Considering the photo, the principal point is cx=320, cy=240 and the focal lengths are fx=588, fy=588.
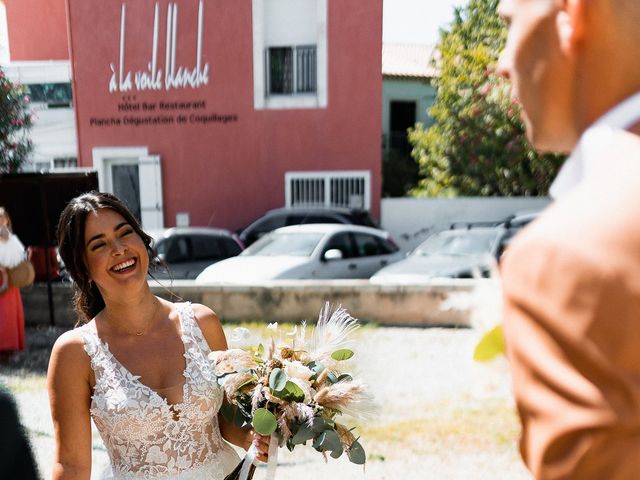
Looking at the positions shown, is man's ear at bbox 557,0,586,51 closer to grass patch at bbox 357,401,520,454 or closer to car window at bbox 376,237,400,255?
grass patch at bbox 357,401,520,454

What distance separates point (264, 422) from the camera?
1.69 metres

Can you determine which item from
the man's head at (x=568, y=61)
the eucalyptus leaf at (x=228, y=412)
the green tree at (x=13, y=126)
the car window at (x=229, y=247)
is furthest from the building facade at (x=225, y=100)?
the man's head at (x=568, y=61)

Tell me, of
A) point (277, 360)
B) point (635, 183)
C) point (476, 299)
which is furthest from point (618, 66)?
point (277, 360)

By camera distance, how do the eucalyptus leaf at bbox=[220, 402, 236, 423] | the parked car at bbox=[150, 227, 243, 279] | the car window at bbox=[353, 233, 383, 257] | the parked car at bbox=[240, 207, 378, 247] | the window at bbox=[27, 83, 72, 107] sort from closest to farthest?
the eucalyptus leaf at bbox=[220, 402, 236, 423] → the parked car at bbox=[150, 227, 243, 279] → the car window at bbox=[353, 233, 383, 257] → the parked car at bbox=[240, 207, 378, 247] → the window at bbox=[27, 83, 72, 107]

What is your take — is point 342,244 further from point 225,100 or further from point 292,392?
point 292,392

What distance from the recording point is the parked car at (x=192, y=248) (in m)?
10.0

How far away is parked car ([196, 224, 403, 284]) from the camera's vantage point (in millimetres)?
9102

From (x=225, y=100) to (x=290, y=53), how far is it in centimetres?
195

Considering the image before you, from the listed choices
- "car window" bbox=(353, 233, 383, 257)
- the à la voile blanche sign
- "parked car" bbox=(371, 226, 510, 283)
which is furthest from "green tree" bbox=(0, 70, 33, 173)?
"parked car" bbox=(371, 226, 510, 283)

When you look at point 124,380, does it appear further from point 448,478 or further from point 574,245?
point 448,478

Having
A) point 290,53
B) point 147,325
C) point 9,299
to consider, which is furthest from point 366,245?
point 147,325

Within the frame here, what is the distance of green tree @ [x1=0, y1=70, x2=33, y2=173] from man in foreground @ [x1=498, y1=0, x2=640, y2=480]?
13669mm

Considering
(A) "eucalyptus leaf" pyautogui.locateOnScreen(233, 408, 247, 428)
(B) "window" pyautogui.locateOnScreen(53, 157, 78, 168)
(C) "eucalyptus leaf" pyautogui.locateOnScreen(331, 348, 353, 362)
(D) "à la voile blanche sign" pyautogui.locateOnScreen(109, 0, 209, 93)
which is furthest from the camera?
(B) "window" pyautogui.locateOnScreen(53, 157, 78, 168)

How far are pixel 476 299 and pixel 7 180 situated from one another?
910 cm
